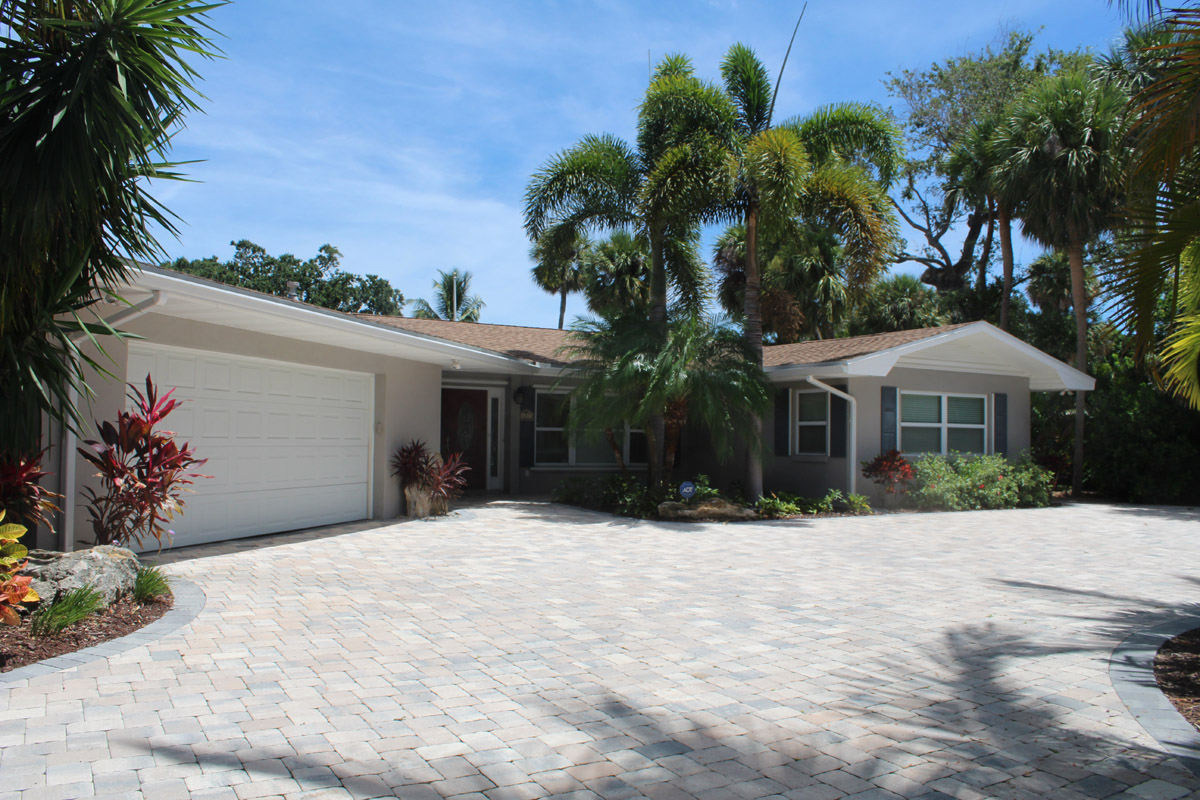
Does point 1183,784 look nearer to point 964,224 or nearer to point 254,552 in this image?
point 254,552

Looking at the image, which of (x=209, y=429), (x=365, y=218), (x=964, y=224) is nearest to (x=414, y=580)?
(x=209, y=429)

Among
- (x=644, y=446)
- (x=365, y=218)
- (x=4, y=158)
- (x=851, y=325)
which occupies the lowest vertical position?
(x=644, y=446)

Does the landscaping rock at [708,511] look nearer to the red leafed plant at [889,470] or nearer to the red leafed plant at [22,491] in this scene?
the red leafed plant at [889,470]

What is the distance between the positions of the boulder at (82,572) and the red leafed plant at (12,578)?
138 mm

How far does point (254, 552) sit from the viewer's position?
28.9 ft

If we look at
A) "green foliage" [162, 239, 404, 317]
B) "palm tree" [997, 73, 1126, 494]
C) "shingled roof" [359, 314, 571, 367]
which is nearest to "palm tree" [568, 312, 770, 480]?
"shingled roof" [359, 314, 571, 367]

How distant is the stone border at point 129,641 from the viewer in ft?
15.0

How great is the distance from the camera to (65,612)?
526 cm

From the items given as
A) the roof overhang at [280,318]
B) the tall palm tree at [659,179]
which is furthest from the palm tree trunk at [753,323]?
the roof overhang at [280,318]

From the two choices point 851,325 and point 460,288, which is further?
point 460,288

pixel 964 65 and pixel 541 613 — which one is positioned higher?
pixel 964 65

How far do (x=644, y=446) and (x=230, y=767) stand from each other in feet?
47.8

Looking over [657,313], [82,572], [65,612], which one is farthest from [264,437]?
[657,313]

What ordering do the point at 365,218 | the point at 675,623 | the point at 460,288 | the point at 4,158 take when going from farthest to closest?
the point at 460,288, the point at 365,218, the point at 675,623, the point at 4,158
